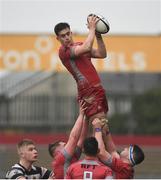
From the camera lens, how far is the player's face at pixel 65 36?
7.62 meters

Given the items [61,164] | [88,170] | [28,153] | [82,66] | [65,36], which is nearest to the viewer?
[88,170]

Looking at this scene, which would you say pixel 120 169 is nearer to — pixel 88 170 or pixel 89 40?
pixel 88 170

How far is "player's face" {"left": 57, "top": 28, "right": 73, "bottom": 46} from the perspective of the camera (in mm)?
7625

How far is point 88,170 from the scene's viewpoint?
707 cm

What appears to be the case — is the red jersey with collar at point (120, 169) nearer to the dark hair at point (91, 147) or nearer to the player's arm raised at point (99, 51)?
the dark hair at point (91, 147)

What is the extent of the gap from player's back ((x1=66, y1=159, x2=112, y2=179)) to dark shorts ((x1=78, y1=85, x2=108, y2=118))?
2.64 ft

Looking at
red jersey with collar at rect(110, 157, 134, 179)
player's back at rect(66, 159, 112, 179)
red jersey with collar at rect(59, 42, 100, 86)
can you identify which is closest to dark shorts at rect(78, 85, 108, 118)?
red jersey with collar at rect(59, 42, 100, 86)

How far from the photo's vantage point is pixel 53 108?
29.5 m

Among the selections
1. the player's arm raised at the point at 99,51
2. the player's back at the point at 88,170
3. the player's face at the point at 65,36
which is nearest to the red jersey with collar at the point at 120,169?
the player's back at the point at 88,170

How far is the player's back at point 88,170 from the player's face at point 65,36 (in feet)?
4.33

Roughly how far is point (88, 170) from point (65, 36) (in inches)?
57.9

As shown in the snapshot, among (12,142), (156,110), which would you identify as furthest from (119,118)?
(12,142)

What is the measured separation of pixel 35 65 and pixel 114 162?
14429 millimetres

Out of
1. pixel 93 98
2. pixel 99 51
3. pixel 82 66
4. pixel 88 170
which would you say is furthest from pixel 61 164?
pixel 99 51
